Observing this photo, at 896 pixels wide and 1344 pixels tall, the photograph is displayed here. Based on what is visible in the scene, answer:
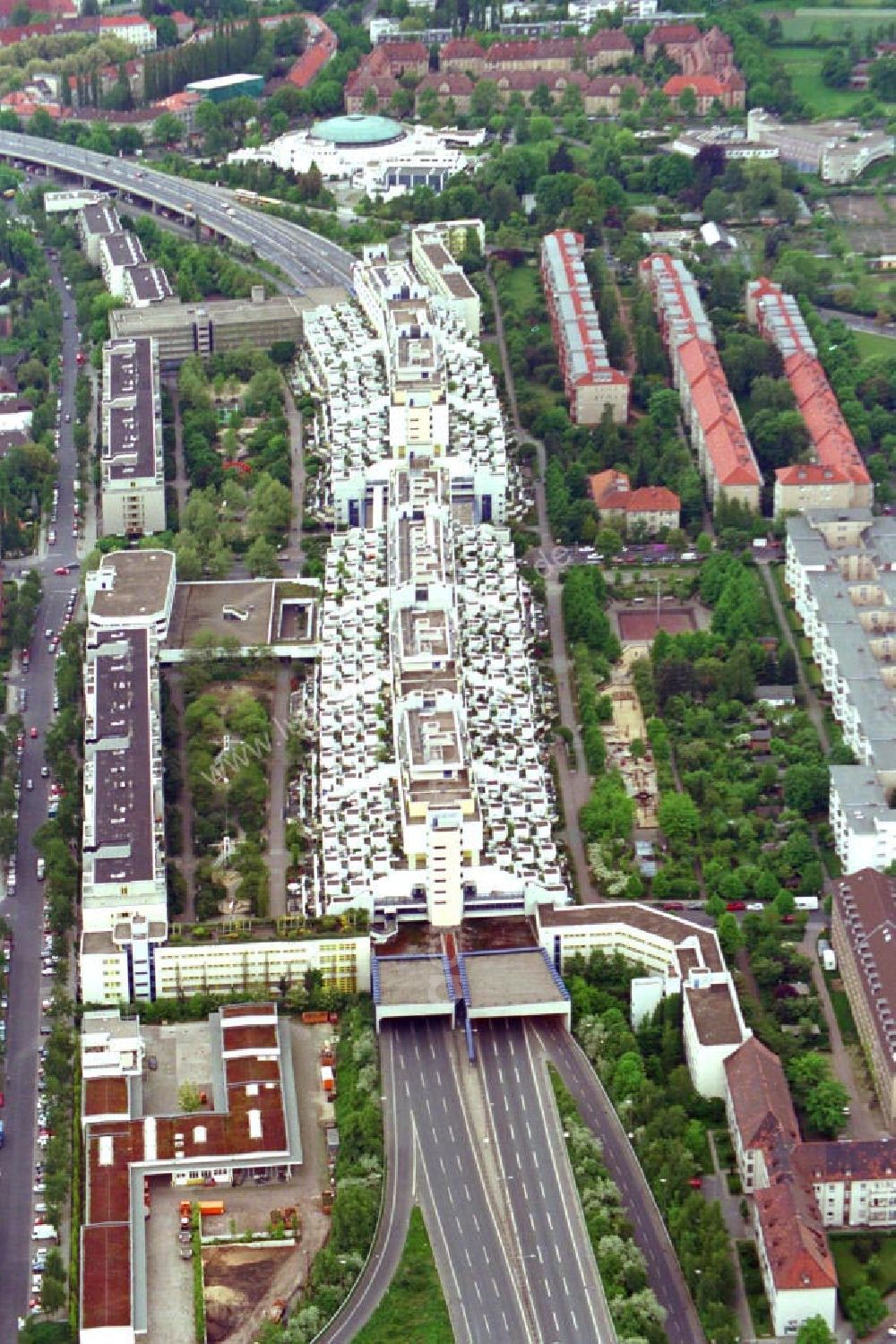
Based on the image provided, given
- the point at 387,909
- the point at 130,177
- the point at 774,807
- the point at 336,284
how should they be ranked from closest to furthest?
the point at 387,909, the point at 774,807, the point at 336,284, the point at 130,177

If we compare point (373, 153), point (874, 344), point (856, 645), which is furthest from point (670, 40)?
point (856, 645)

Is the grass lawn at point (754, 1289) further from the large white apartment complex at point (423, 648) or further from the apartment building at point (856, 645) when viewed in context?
the apartment building at point (856, 645)

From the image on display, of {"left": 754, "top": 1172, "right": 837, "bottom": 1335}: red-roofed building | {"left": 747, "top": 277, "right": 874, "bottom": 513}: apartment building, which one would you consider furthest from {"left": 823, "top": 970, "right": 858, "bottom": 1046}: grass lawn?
{"left": 747, "top": 277, "right": 874, "bottom": 513}: apartment building

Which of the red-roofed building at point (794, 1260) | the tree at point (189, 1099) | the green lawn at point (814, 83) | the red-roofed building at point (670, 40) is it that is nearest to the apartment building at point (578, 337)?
the green lawn at point (814, 83)

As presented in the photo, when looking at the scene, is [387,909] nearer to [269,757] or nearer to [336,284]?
[269,757]

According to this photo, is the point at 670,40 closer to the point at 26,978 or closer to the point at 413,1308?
the point at 26,978

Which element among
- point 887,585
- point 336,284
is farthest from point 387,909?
point 336,284

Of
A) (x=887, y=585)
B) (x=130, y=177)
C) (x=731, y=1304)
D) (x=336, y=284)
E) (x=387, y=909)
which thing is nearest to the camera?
(x=731, y=1304)
